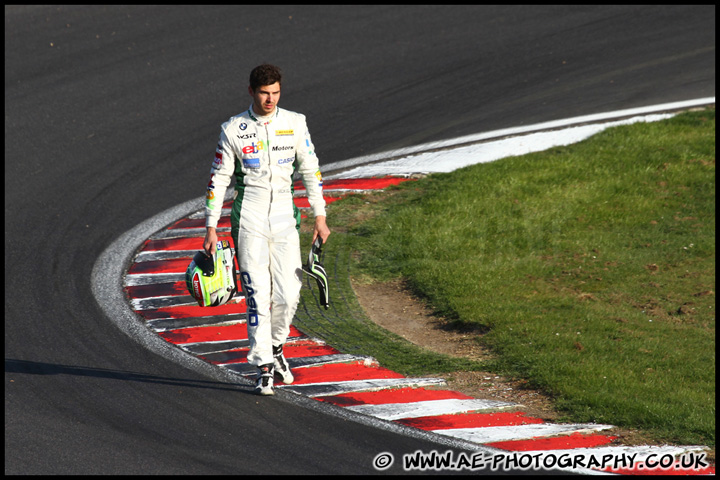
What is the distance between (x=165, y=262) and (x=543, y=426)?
4.84m

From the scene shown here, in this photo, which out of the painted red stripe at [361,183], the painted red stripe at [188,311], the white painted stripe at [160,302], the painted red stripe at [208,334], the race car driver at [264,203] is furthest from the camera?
the painted red stripe at [361,183]

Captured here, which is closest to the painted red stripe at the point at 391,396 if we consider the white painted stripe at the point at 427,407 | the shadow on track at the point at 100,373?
the white painted stripe at the point at 427,407

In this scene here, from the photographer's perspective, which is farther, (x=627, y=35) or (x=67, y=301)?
(x=627, y=35)

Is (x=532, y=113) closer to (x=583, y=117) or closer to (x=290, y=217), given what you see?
(x=583, y=117)

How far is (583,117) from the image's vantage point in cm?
1348

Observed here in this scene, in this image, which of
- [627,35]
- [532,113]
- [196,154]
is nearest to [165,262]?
[196,154]

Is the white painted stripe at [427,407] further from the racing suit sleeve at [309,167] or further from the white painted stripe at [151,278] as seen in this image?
the white painted stripe at [151,278]

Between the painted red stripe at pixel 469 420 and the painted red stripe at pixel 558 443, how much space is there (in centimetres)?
30

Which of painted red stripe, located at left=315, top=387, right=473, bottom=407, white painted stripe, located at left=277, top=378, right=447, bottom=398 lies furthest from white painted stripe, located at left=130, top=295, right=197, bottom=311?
painted red stripe, located at left=315, top=387, right=473, bottom=407

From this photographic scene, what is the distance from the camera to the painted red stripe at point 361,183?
11.6m

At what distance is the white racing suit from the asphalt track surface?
0.79m

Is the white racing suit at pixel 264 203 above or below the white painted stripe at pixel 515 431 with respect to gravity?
above

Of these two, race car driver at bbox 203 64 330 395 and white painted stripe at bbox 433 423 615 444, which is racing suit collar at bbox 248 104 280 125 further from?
white painted stripe at bbox 433 423 615 444
